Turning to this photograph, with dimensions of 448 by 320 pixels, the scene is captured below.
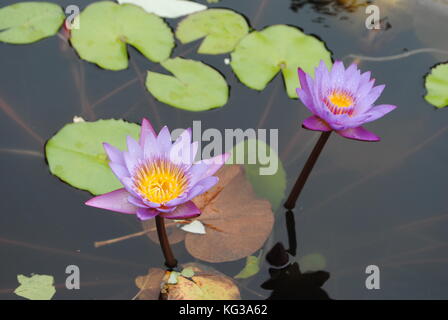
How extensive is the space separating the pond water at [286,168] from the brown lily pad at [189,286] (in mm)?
43

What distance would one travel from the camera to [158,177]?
178cm

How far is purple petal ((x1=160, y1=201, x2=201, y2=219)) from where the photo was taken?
1.65 metres

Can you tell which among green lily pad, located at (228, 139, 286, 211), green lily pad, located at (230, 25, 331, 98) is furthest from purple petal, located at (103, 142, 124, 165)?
green lily pad, located at (230, 25, 331, 98)

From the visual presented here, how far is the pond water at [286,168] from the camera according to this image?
2.02 meters

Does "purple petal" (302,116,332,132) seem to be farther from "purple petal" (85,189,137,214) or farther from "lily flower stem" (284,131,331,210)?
"purple petal" (85,189,137,214)

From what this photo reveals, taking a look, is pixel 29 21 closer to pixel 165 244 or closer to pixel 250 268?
pixel 165 244

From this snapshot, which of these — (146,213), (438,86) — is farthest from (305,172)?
(438,86)

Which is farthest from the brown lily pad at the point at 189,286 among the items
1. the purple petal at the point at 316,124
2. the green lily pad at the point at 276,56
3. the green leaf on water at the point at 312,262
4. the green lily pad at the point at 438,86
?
the green lily pad at the point at 438,86

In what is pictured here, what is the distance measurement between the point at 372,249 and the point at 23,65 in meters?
1.99

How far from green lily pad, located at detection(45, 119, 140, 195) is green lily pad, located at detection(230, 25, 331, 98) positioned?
701mm

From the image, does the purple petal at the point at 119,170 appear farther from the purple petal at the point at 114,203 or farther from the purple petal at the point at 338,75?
the purple petal at the point at 338,75

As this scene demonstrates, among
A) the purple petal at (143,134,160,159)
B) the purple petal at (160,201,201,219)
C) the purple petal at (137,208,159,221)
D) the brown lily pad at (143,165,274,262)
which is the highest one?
the purple petal at (143,134,160,159)
